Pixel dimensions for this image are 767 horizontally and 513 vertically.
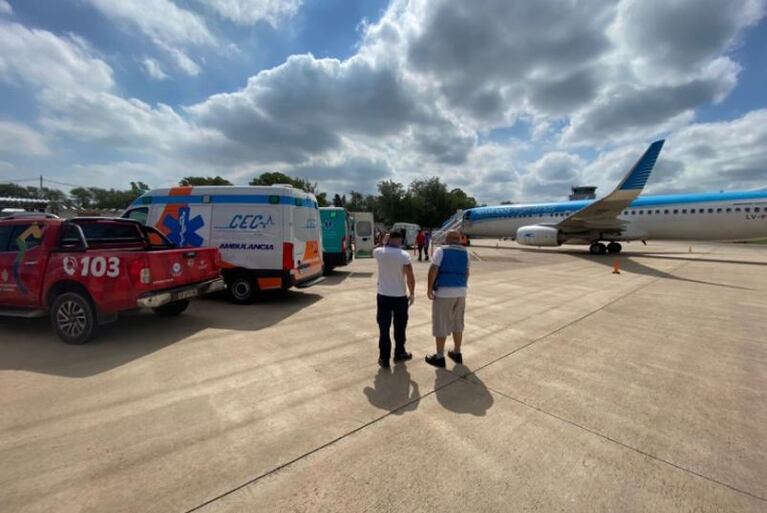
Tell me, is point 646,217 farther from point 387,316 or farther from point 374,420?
point 374,420

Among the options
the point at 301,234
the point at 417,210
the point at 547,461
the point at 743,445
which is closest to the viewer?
the point at 547,461

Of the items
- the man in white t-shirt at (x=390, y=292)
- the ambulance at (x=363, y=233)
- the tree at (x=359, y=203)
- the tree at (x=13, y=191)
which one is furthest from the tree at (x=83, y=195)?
the man in white t-shirt at (x=390, y=292)

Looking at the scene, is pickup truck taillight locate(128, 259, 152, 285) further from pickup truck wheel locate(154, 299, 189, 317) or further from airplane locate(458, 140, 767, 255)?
airplane locate(458, 140, 767, 255)

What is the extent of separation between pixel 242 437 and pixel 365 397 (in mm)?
1154

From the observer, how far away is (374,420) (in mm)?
2895

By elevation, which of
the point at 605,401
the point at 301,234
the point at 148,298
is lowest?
the point at 605,401

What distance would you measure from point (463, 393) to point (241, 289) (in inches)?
217

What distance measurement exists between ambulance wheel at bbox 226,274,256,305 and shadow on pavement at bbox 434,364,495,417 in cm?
479

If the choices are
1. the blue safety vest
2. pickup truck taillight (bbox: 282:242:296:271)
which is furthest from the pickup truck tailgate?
the blue safety vest

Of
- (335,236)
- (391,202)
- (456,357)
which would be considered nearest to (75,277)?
(456,357)

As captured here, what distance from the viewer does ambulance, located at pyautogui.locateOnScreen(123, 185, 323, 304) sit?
22.5ft

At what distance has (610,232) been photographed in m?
20.0

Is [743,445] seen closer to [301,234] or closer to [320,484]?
[320,484]

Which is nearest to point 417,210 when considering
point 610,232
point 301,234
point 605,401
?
point 610,232
